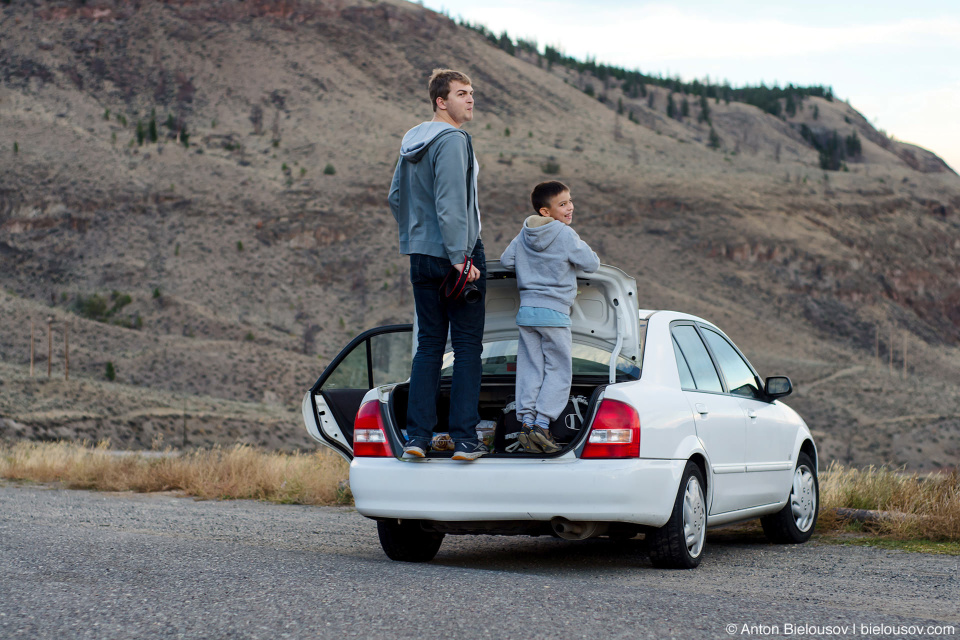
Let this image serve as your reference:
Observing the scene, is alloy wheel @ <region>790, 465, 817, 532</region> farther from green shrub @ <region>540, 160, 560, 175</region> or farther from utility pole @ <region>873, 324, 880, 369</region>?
green shrub @ <region>540, 160, 560, 175</region>

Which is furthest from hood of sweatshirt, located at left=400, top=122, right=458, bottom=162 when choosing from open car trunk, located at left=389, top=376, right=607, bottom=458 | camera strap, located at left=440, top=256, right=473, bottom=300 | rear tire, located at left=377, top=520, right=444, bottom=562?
rear tire, located at left=377, top=520, right=444, bottom=562

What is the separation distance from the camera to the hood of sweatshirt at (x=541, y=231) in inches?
251

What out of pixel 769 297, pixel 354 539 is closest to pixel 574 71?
pixel 769 297

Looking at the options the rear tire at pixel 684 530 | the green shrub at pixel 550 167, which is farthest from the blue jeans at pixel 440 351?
the green shrub at pixel 550 167

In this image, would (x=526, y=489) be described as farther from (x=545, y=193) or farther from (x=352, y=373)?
(x=352, y=373)

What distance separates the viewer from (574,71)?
12056 centimetres

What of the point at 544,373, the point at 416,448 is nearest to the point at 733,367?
the point at 544,373

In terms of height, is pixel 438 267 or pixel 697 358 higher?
pixel 438 267

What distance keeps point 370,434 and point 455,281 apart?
1.14m

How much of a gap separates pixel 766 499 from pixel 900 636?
341 centimetres

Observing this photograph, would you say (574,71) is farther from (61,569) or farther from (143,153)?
(61,569)

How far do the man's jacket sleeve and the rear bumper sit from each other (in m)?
1.27

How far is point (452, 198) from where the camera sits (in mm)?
6102

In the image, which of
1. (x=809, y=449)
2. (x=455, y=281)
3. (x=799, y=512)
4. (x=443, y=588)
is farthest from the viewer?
(x=809, y=449)
